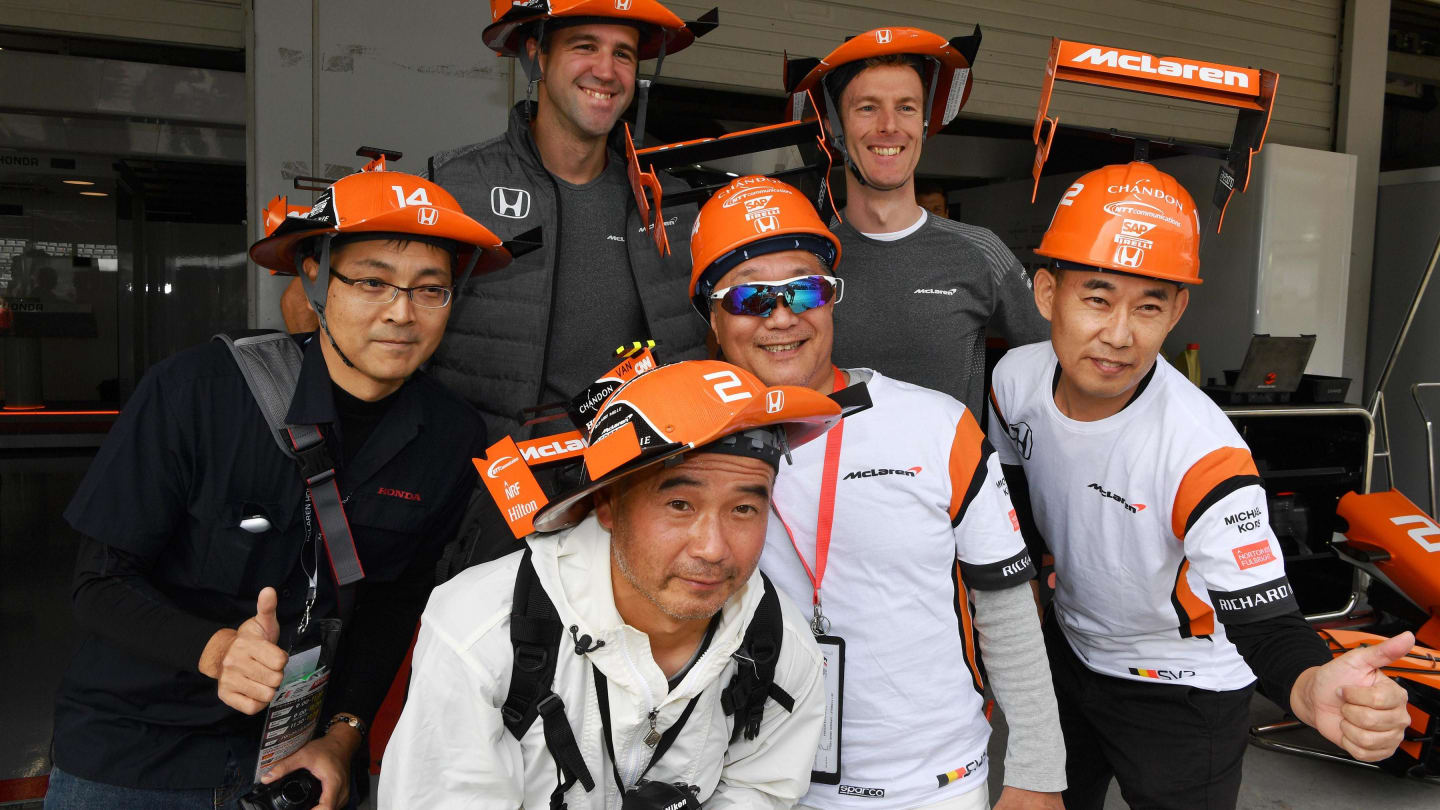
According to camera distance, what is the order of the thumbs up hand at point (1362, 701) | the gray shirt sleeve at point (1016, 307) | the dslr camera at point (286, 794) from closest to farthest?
the thumbs up hand at point (1362, 701)
the dslr camera at point (286, 794)
the gray shirt sleeve at point (1016, 307)

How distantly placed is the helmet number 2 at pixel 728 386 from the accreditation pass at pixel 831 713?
61 cm

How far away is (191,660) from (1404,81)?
37.6 feet

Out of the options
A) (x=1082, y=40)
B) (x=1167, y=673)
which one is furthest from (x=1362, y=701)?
(x=1082, y=40)

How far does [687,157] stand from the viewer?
245 cm

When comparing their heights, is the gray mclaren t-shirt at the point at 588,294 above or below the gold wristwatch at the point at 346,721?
above

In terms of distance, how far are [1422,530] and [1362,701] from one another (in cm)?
339

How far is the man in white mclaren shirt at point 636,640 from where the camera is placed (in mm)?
1487

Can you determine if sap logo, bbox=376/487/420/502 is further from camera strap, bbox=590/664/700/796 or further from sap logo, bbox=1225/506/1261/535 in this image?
sap logo, bbox=1225/506/1261/535

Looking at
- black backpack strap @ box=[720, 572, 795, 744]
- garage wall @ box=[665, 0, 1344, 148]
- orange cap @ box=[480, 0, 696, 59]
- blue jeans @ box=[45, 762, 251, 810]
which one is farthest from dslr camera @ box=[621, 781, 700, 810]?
garage wall @ box=[665, 0, 1344, 148]

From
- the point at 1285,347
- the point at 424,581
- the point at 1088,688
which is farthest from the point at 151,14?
the point at 1285,347

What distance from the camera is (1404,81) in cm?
923

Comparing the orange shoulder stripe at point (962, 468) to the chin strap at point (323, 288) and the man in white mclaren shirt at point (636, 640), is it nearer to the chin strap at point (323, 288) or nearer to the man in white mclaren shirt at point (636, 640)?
the man in white mclaren shirt at point (636, 640)

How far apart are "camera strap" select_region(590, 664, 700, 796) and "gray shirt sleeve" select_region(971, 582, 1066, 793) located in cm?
67

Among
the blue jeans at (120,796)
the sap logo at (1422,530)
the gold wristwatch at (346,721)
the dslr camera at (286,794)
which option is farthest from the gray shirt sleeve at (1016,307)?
the sap logo at (1422,530)
